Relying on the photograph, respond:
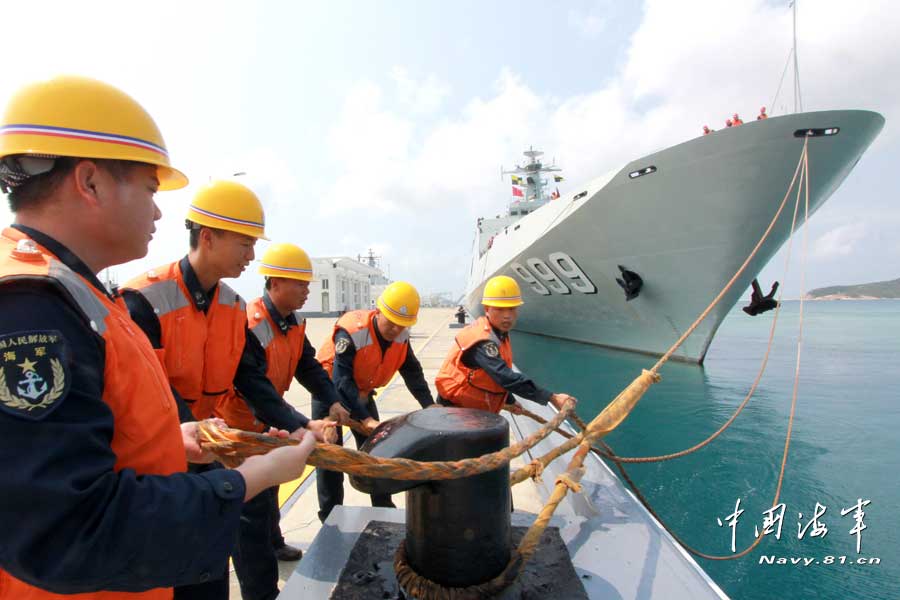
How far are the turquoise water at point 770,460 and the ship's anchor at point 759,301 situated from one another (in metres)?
1.98

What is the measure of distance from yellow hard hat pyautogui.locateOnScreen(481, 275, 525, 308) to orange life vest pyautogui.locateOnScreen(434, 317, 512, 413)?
18 centimetres

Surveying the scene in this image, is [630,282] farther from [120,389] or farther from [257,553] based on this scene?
[120,389]

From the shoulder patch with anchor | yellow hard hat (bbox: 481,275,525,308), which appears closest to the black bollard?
the shoulder patch with anchor

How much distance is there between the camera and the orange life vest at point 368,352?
3492mm

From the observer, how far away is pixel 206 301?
6.96 ft

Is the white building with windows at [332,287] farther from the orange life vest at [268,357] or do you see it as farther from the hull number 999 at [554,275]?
the orange life vest at [268,357]

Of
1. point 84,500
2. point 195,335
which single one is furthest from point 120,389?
point 195,335

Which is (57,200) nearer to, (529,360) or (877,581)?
(877,581)

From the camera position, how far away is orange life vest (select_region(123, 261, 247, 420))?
6.53 feet

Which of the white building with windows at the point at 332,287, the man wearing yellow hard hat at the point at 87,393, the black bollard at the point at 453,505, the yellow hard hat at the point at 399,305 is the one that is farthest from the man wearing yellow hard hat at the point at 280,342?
the white building with windows at the point at 332,287

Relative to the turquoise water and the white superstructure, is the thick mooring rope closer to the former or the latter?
the turquoise water

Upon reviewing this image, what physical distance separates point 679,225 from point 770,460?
5891 mm

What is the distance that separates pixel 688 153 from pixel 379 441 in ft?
34.8

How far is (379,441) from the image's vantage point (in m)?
1.36
